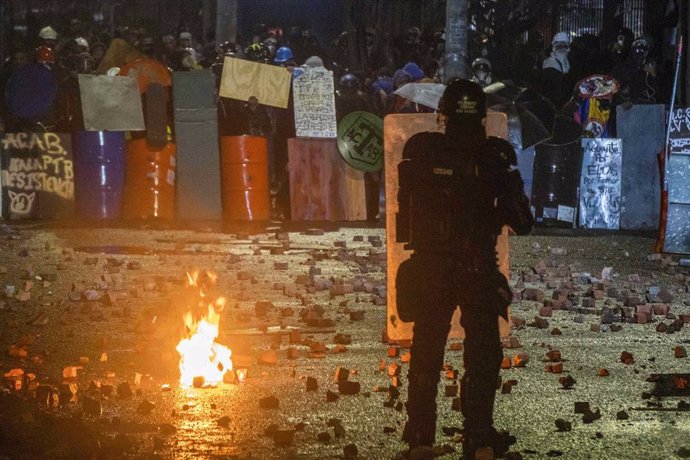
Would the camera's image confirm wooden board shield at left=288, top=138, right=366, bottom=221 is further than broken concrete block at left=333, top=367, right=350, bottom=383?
Yes

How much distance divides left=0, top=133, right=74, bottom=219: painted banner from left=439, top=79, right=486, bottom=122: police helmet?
42.7 ft

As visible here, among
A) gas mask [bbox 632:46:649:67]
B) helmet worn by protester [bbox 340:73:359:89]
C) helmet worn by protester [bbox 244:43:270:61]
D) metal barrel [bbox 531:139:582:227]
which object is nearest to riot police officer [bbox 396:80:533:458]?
metal barrel [bbox 531:139:582:227]

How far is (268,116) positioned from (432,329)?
44.1 ft

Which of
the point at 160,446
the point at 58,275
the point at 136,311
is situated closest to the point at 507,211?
the point at 160,446

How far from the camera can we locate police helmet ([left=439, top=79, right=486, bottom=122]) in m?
5.41

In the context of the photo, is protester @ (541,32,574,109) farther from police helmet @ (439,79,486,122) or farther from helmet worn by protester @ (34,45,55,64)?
police helmet @ (439,79,486,122)

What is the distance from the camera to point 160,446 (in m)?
5.57

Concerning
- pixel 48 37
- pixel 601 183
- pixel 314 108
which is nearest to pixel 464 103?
pixel 314 108

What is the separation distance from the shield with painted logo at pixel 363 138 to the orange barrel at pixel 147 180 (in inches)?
103

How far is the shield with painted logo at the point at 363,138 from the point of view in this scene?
1820 centimetres

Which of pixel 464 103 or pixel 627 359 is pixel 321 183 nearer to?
pixel 627 359

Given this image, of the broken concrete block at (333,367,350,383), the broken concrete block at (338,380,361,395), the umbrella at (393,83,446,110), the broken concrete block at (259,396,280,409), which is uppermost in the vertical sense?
the umbrella at (393,83,446,110)

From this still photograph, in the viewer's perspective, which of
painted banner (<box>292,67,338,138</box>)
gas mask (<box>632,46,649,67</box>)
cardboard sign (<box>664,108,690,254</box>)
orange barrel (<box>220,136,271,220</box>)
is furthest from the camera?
gas mask (<box>632,46,649,67</box>)

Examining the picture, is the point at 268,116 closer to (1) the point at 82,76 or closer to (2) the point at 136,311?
(1) the point at 82,76
